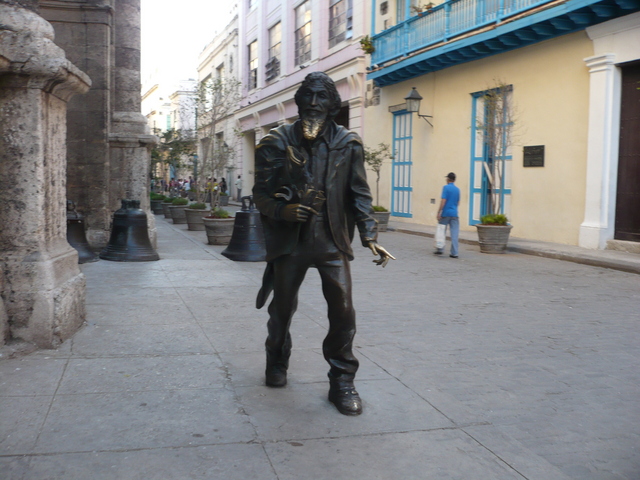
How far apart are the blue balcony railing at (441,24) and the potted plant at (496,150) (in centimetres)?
163

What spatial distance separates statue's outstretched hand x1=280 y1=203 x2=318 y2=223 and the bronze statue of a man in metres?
0.02

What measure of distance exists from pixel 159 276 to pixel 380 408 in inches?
214

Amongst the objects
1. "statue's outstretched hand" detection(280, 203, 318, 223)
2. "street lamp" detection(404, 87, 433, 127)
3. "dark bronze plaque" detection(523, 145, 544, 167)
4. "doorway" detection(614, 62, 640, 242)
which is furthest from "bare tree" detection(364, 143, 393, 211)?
"statue's outstretched hand" detection(280, 203, 318, 223)

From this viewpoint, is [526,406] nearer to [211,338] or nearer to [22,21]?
[211,338]

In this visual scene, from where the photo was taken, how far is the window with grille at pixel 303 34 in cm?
2884

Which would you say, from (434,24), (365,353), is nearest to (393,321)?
(365,353)

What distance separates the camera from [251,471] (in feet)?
9.85

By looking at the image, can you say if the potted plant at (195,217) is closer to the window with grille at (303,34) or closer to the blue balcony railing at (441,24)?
the blue balcony railing at (441,24)

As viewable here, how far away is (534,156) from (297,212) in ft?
41.1

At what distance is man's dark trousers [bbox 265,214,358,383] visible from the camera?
387 centimetres

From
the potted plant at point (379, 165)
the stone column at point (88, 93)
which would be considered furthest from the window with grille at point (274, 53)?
the stone column at point (88, 93)

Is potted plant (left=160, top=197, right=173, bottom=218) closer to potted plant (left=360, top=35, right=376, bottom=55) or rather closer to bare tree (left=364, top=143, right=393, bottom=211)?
bare tree (left=364, top=143, right=393, bottom=211)

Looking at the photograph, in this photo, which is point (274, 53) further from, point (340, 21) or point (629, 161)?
point (629, 161)

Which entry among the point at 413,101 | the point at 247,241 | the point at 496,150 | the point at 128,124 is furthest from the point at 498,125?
the point at 128,124
